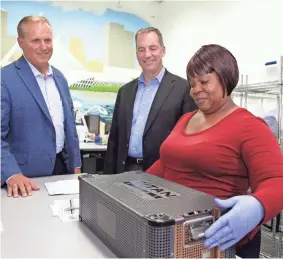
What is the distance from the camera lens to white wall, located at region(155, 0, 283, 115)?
290 centimetres

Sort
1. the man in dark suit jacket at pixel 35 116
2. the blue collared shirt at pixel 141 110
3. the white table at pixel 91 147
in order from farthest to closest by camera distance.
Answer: the white table at pixel 91 147 < the blue collared shirt at pixel 141 110 < the man in dark suit jacket at pixel 35 116

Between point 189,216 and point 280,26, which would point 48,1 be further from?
point 189,216

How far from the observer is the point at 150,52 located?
1887 millimetres

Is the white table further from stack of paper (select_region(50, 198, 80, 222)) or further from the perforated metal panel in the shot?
the perforated metal panel

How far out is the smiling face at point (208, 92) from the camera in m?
1.06

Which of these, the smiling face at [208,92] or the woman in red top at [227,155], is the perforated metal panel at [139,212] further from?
the smiling face at [208,92]

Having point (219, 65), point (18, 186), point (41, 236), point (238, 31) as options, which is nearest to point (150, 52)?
point (219, 65)

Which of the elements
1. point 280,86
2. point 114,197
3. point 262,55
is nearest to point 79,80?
point 262,55

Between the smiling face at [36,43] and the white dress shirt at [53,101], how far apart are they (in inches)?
1.6

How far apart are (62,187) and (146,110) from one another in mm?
705

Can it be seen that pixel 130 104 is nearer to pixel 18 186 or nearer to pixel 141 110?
pixel 141 110

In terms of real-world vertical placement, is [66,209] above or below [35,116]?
below

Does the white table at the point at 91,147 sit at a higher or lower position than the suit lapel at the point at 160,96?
lower

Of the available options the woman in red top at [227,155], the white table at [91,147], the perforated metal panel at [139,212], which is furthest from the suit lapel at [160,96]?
the white table at [91,147]
